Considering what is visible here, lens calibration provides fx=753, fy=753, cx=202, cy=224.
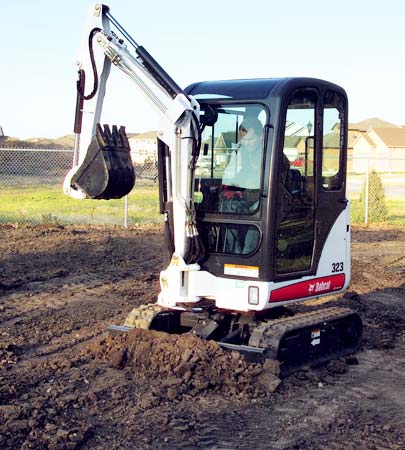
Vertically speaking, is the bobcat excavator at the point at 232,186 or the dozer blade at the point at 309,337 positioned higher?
the bobcat excavator at the point at 232,186


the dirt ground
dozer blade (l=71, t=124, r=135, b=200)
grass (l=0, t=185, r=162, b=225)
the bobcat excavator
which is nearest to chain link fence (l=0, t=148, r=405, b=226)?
grass (l=0, t=185, r=162, b=225)

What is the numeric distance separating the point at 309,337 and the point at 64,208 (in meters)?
15.8

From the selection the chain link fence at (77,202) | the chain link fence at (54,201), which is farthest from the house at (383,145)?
the chain link fence at (54,201)

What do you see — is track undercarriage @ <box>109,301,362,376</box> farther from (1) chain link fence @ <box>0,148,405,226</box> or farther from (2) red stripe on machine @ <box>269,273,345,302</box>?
(1) chain link fence @ <box>0,148,405,226</box>

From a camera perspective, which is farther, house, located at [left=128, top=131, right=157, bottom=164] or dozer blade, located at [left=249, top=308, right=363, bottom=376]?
house, located at [left=128, top=131, right=157, bottom=164]

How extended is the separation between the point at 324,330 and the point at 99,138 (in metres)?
2.95

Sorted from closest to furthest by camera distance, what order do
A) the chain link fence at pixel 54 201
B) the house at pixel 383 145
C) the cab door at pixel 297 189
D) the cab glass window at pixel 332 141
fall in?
1. the cab door at pixel 297 189
2. the cab glass window at pixel 332 141
3. the chain link fence at pixel 54 201
4. the house at pixel 383 145

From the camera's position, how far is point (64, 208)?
2208 centimetres

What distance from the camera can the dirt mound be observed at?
625 centimetres

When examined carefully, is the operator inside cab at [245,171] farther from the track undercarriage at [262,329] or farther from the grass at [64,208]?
the grass at [64,208]

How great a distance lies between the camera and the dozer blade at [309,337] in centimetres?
670

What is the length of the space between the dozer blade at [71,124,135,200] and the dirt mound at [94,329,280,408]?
1404mm

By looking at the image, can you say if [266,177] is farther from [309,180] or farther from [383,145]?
[383,145]

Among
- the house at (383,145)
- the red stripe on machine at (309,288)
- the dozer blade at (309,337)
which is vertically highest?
the house at (383,145)
